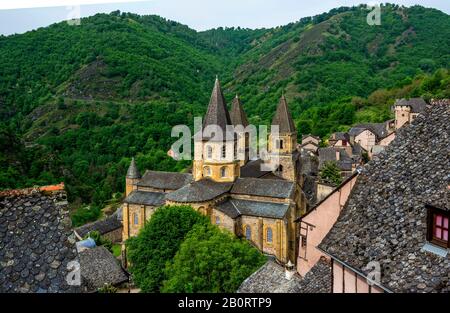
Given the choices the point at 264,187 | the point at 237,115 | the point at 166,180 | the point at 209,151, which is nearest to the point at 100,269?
Result: the point at 166,180

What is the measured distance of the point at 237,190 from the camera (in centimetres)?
3978

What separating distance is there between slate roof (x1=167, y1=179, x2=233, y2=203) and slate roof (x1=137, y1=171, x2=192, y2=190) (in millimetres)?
5444

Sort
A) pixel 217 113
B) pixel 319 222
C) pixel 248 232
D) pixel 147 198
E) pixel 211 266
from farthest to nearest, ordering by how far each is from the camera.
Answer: pixel 147 198
pixel 217 113
pixel 248 232
pixel 211 266
pixel 319 222

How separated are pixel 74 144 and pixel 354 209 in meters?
90.3

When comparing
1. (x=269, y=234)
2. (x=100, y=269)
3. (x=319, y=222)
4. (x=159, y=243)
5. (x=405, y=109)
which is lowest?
(x=100, y=269)

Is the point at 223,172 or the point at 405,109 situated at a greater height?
the point at 405,109

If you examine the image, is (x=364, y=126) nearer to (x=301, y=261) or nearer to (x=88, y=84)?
(x=301, y=261)

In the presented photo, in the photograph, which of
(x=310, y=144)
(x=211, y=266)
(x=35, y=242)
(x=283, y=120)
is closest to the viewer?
(x=35, y=242)

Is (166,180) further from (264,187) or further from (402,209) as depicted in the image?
(402,209)

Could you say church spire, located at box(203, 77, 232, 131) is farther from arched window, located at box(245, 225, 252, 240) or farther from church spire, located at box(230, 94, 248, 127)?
arched window, located at box(245, 225, 252, 240)

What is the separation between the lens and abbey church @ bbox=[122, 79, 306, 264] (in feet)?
123

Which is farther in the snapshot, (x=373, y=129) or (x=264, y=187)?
(x=373, y=129)

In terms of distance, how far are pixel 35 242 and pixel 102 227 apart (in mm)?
42610

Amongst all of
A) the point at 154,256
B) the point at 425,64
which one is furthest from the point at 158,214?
the point at 425,64
